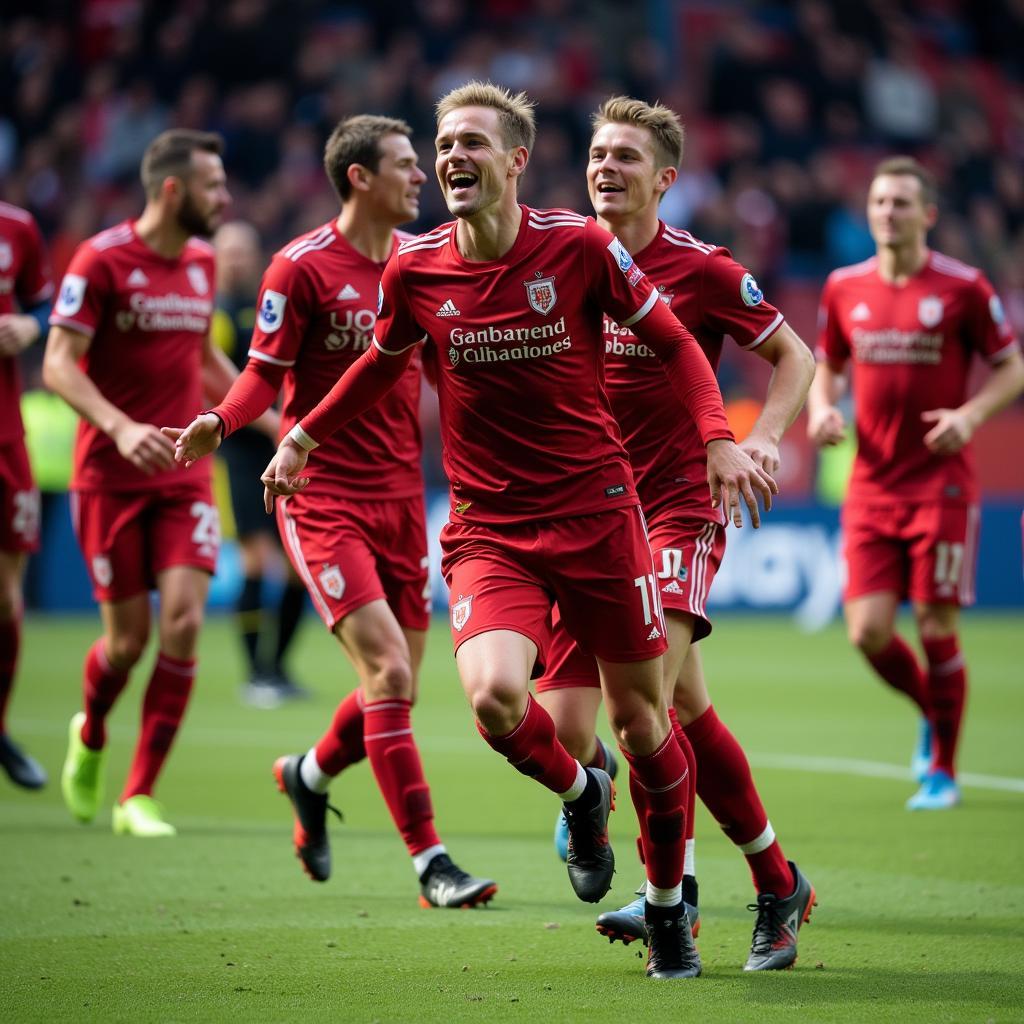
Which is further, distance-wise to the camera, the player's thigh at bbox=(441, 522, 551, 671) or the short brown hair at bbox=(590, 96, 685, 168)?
the short brown hair at bbox=(590, 96, 685, 168)

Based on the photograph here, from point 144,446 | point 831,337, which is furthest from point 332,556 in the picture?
point 831,337

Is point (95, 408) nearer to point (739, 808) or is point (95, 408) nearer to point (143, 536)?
point (143, 536)

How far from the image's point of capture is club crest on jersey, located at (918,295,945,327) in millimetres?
8289

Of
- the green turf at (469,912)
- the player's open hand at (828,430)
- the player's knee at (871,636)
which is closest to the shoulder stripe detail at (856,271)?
the player's open hand at (828,430)

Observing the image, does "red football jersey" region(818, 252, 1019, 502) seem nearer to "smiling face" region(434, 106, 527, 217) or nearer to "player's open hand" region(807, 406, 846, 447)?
"player's open hand" region(807, 406, 846, 447)

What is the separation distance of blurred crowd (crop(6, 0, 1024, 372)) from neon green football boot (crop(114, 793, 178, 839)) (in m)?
Result: 11.0

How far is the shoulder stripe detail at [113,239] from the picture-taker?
7570mm

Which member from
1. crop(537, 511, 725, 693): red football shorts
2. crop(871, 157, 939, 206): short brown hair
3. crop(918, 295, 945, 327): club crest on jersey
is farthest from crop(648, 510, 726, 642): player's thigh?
crop(871, 157, 939, 206): short brown hair

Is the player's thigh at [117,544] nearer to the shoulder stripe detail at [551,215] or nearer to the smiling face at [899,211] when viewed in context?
the shoulder stripe detail at [551,215]

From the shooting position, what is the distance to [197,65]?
19562mm

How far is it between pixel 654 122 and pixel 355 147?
1463mm

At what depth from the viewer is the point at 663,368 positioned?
215 inches

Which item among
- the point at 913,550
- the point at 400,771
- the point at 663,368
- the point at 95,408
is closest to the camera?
the point at 663,368

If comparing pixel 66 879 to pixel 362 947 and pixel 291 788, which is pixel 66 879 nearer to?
pixel 291 788
